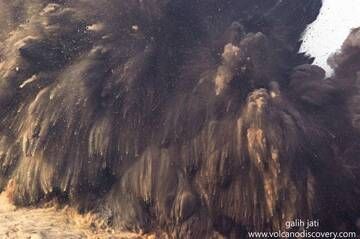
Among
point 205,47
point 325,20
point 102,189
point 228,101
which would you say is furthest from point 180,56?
point 325,20

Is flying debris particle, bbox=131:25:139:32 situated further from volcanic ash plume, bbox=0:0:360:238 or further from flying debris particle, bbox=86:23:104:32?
flying debris particle, bbox=86:23:104:32

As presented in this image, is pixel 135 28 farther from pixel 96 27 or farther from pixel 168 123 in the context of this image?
pixel 168 123

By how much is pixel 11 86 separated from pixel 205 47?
2.34 m

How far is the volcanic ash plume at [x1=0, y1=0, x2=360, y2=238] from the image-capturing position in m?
4.77

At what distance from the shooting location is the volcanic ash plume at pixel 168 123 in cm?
477

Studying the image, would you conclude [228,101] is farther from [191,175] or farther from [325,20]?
[325,20]

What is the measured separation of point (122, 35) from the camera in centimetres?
566

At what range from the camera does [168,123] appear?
5.27 metres

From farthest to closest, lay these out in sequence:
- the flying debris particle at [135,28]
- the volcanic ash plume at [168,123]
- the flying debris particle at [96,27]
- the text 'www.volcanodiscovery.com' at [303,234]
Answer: the flying debris particle at [135,28] → the flying debris particle at [96,27] → the volcanic ash plume at [168,123] → the text 'www.volcanodiscovery.com' at [303,234]

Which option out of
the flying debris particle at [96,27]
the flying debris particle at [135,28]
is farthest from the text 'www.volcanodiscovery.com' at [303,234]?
the flying debris particle at [96,27]

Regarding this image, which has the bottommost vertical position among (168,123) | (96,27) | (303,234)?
(303,234)

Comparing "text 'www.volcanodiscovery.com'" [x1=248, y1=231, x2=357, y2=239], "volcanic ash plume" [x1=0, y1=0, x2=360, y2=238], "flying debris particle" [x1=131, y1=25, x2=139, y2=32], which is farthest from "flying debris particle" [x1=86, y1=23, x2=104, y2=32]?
"text 'www.volcanodiscovery.com'" [x1=248, y1=231, x2=357, y2=239]

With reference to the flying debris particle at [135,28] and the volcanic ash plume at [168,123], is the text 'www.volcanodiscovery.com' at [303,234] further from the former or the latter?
the flying debris particle at [135,28]

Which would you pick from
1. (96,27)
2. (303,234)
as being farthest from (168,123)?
(303,234)
